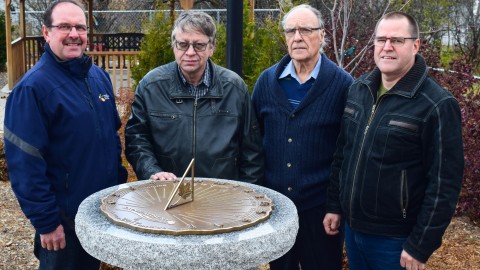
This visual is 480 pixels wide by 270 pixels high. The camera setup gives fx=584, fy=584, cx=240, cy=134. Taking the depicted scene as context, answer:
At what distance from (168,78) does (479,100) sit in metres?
4.01

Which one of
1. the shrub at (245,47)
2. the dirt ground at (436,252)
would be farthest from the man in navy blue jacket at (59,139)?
the shrub at (245,47)

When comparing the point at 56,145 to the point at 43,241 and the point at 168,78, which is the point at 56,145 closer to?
the point at 43,241

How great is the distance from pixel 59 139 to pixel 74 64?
1.44 feet

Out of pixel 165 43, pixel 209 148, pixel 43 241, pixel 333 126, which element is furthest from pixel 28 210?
pixel 165 43

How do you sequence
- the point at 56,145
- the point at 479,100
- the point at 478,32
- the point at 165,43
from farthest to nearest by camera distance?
the point at 478,32 < the point at 165,43 < the point at 479,100 < the point at 56,145

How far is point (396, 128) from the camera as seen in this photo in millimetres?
3029

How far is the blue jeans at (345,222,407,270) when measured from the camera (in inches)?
124

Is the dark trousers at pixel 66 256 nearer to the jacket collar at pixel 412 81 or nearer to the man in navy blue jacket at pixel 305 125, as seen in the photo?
the man in navy blue jacket at pixel 305 125

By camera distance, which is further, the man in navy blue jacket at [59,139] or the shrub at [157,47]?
the shrub at [157,47]

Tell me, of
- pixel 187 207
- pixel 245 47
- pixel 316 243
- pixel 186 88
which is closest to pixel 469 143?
pixel 245 47

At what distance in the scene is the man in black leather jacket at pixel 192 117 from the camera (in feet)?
11.1

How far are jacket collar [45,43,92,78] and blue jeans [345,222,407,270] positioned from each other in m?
1.79

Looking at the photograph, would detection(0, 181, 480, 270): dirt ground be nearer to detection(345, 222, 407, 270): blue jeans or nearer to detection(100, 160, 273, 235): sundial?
detection(100, 160, 273, 235): sundial

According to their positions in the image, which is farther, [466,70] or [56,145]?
[466,70]
